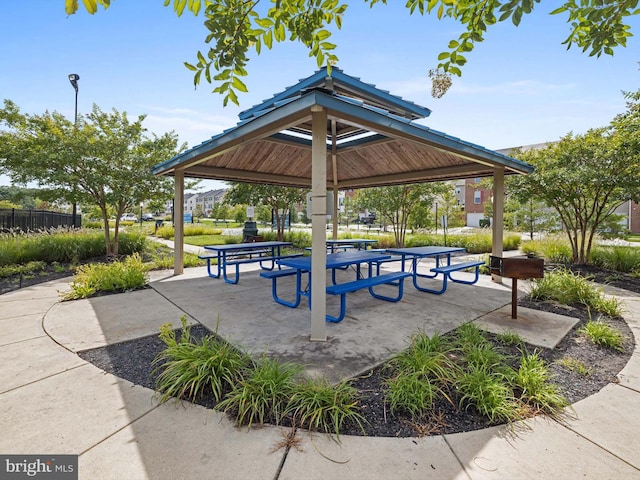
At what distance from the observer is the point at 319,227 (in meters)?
3.67

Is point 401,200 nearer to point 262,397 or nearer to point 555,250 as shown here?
point 555,250

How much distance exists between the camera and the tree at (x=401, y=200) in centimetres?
1357

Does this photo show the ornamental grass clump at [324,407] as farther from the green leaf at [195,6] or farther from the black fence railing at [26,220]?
the black fence railing at [26,220]

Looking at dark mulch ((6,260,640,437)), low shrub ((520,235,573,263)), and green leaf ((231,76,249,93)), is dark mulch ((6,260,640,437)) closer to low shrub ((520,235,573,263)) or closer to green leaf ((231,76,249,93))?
green leaf ((231,76,249,93))

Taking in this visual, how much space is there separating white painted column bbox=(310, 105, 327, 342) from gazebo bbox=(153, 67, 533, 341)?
0.01 meters

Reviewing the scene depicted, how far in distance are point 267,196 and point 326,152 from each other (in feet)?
33.2

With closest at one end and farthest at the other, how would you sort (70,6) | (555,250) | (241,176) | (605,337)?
(70,6) → (605,337) → (241,176) → (555,250)

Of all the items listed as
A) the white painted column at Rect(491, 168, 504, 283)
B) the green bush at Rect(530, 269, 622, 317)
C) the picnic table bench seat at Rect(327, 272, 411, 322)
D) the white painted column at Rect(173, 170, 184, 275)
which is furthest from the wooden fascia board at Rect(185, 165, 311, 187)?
the green bush at Rect(530, 269, 622, 317)

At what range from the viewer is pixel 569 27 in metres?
2.57

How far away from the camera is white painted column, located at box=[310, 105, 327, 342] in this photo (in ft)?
11.8

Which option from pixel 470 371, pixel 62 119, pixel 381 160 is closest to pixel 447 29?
pixel 470 371

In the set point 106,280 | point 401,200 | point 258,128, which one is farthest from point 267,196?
point 258,128

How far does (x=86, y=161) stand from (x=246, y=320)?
832 centimetres

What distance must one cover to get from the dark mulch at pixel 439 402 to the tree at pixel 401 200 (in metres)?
9.63
